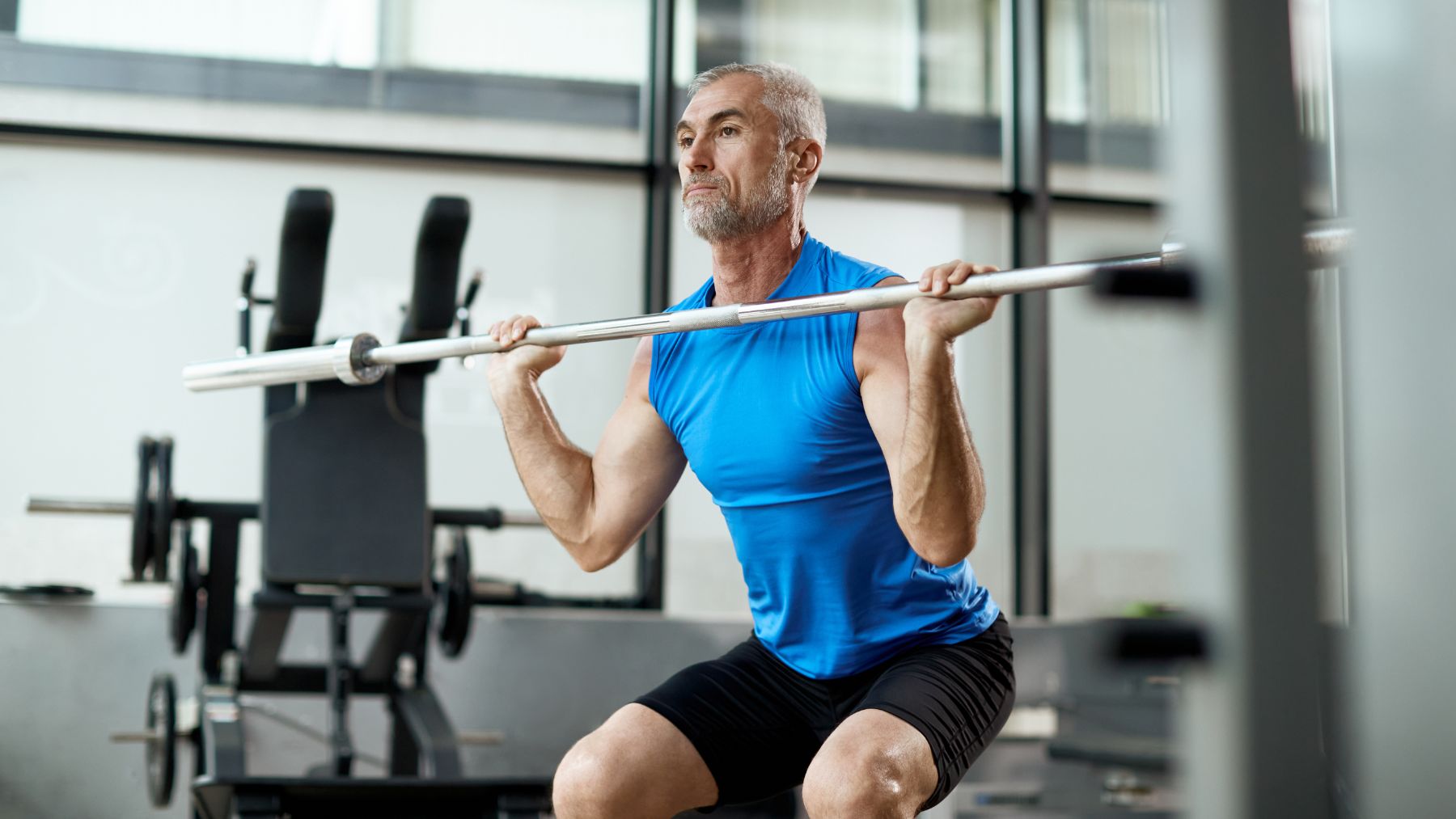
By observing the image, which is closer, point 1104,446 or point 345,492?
point 345,492

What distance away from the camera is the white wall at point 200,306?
4.50 meters

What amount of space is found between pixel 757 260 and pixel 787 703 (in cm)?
70

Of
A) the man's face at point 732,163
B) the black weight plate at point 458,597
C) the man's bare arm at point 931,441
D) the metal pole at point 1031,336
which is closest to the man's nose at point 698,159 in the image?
the man's face at point 732,163

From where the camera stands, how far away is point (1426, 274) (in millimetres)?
720

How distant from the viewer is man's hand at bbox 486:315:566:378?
7.47ft

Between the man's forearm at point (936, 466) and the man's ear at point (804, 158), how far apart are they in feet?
1.72

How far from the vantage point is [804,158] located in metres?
2.26

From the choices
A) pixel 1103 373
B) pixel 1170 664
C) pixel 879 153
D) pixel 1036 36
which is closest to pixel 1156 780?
pixel 1103 373

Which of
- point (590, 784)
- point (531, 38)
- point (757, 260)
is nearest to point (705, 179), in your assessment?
point (757, 260)

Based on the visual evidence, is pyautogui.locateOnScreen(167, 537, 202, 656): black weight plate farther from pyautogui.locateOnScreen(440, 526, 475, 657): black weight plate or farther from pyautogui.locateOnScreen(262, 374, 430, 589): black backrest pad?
pyautogui.locateOnScreen(440, 526, 475, 657): black weight plate

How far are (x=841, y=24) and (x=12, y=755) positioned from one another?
3921mm

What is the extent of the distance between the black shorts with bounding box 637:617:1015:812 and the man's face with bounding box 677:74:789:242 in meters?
0.69

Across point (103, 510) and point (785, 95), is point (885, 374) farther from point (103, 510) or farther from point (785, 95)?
point (103, 510)

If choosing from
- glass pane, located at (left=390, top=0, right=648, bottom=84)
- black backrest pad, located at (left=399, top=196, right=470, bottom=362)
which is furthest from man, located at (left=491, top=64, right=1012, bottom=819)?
glass pane, located at (left=390, top=0, right=648, bottom=84)
